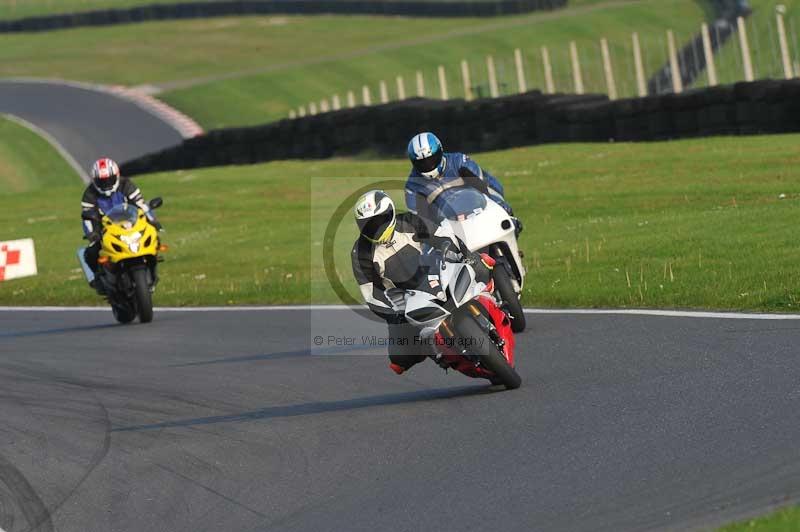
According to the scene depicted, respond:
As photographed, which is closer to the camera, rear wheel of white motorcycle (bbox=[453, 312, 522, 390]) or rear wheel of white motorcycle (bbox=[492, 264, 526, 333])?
rear wheel of white motorcycle (bbox=[453, 312, 522, 390])

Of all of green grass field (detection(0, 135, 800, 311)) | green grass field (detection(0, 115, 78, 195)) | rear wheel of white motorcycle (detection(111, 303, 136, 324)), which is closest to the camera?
green grass field (detection(0, 135, 800, 311))

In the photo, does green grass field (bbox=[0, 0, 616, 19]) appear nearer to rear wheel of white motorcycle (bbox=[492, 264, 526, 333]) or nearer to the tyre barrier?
the tyre barrier

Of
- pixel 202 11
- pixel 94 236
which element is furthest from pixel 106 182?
pixel 202 11

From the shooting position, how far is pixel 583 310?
505 inches

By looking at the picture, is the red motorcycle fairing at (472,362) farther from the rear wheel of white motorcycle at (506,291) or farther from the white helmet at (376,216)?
the rear wheel of white motorcycle at (506,291)

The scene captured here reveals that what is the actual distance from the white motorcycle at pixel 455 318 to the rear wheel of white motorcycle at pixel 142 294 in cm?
691

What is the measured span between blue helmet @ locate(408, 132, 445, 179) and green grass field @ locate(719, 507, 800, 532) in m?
5.82

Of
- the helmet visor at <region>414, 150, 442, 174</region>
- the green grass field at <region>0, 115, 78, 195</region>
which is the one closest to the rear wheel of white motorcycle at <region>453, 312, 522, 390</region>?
the helmet visor at <region>414, 150, 442, 174</region>

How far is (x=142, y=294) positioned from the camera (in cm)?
1560

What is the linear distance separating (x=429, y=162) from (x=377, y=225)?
93.0 inches

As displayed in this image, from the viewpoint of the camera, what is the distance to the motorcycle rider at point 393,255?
888 cm

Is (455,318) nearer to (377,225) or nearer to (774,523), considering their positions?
(377,225)

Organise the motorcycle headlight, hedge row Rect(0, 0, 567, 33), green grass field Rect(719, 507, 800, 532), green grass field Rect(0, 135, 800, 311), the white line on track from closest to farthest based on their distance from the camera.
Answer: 1. green grass field Rect(719, 507, 800, 532)
2. the motorcycle headlight
3. the white line on track
4. green grass field Rect(0, 135, 800, 311)
5. hedge row Rect(0, 0, 567, 33)

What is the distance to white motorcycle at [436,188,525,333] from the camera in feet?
35.8
